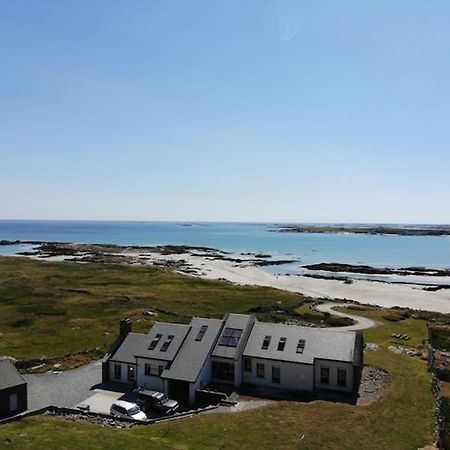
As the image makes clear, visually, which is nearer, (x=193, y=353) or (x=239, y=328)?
(x=193, y=353)

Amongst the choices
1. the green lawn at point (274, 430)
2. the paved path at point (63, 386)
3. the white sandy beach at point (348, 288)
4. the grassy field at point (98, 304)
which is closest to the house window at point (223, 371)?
the green lawn at point (274, 430)

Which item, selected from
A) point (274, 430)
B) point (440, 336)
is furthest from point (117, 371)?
point (440, 336)

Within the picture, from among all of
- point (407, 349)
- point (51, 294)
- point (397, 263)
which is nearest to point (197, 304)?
point (51, 294)

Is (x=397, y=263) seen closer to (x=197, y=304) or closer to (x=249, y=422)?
(x=197, y=304)

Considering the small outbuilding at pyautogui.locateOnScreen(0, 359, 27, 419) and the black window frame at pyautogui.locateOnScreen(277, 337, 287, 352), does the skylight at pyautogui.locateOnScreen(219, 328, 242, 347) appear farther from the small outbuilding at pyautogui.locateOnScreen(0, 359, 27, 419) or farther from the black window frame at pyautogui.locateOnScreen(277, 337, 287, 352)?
the small outbuilding at pyautogui.locateOnScreen(0, 359, 27, 419)

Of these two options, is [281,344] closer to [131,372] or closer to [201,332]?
[201,332]

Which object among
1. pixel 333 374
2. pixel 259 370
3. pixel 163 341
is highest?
pixel 163 341
